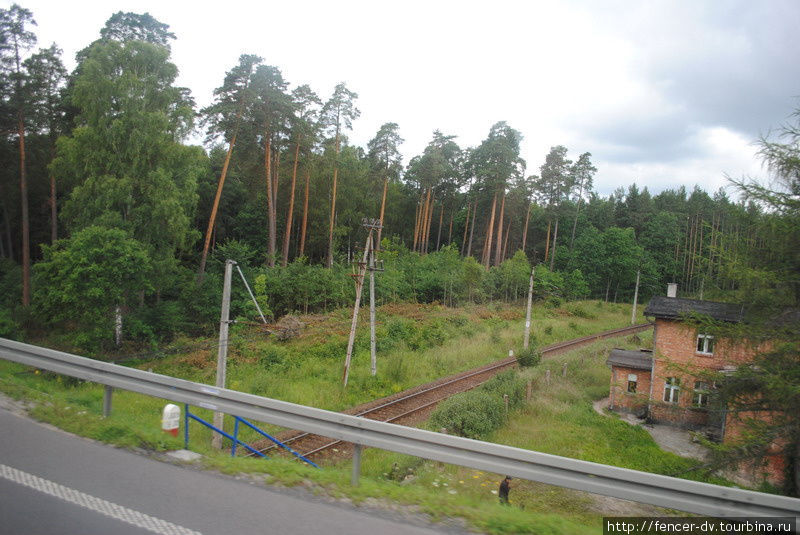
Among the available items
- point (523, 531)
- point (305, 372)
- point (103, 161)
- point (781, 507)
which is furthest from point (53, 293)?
point (781, 507)

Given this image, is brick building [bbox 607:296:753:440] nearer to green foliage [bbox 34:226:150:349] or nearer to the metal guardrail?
the metal guardrail

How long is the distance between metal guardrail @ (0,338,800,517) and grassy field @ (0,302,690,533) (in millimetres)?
393

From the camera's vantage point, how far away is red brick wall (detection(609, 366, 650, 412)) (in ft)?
70.1

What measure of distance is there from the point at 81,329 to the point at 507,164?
39.5 m

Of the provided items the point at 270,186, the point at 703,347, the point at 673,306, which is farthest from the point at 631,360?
the point at 270,186

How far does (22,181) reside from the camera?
88.6ft

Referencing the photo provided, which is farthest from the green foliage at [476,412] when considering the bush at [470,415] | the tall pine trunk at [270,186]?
the tall pine trunk at [270,186]

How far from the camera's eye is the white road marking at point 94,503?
3396 mm

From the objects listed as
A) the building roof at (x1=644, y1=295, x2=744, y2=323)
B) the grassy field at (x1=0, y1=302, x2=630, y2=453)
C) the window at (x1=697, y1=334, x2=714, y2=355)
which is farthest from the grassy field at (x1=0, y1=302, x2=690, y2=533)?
the building roof at (x1=644, y1=295, x2=744, y2=323)

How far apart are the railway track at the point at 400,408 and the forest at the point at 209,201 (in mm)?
9852

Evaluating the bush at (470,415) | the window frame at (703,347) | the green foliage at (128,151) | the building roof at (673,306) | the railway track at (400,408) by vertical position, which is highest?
the green foliage at (128,151)

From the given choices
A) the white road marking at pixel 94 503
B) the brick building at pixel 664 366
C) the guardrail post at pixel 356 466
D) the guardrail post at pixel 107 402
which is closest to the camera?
the white road marking at pixel 94 503

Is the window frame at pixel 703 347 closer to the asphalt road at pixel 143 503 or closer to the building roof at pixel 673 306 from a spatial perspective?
the building roof at pixel 673 306

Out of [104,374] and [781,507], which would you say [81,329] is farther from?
[781,507]
